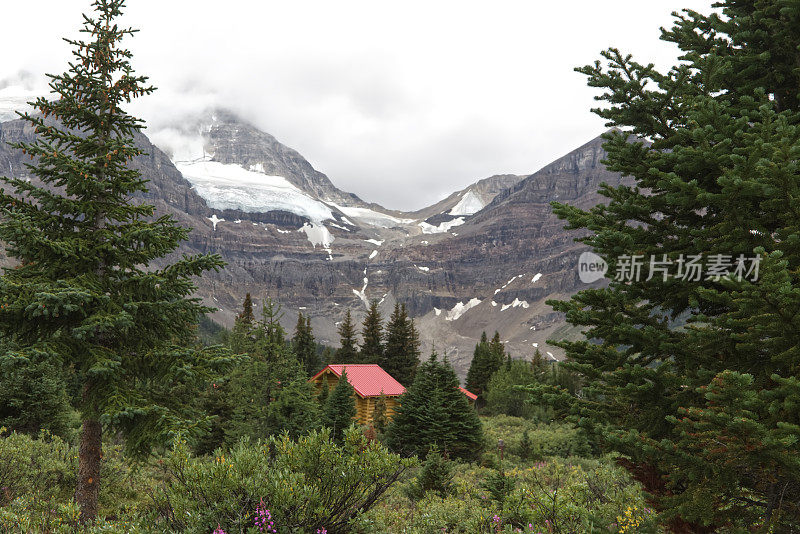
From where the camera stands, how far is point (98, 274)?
9844mm

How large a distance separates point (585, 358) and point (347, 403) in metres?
24.9

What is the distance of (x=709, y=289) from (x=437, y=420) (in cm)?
2183

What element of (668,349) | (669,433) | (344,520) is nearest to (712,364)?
(668,349)

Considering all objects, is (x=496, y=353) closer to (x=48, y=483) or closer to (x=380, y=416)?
(x=380, y=416)

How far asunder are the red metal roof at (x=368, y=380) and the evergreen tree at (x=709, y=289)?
3381 cm

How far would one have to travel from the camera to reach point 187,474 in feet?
17.7

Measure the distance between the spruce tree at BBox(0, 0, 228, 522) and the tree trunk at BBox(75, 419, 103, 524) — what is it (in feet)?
0.07

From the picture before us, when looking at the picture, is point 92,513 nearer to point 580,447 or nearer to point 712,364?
point 712,364

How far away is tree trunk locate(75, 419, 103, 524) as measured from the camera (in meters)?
8.84

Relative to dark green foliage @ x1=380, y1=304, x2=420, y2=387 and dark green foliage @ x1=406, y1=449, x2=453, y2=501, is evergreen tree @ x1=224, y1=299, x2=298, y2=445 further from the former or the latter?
dark green foliage @ x1=380, y1=304, x2=420, y2=387

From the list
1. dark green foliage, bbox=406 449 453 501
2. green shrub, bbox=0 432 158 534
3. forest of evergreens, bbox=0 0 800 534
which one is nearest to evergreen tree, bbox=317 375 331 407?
green shrub, bbox=0 432 158 534

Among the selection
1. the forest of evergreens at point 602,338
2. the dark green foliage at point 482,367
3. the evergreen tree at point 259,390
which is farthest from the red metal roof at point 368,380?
the forest of evergreens at point 602,338

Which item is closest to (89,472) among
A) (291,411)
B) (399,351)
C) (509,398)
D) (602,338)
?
(602,338)

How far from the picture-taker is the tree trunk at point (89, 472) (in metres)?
8.84
